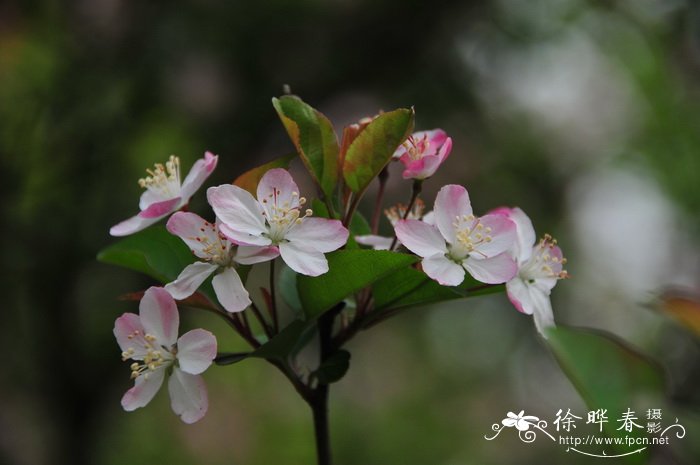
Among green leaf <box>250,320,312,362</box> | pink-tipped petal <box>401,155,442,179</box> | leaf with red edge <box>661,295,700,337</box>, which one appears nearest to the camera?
green leaf <box>250,320,312,362</box>

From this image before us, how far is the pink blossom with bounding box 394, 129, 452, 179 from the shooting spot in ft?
2.04

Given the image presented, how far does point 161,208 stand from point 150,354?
0.12m

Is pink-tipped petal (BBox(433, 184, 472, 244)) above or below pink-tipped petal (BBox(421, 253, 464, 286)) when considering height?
above

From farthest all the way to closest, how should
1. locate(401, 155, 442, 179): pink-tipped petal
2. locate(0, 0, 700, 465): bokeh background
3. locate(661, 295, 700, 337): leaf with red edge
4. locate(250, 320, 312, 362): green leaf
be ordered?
locate(0, 0, 700, 465): bokeh background, locate(661, 295, 700, 337): leaf with red edge, locate(401, 155, 442, 179): pink-tipped petal, locate(250, 320, 312, 362): green leaf

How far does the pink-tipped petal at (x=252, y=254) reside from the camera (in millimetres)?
567

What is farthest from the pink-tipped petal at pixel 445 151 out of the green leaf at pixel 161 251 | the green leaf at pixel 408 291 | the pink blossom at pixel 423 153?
the green leaf at pixel 161 251

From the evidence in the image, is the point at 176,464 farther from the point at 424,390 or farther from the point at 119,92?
the point at 119,92

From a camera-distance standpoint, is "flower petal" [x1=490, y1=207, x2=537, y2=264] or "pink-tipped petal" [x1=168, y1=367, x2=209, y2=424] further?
"flower petal" [x1=490, y1=207, x2=537, y2=264]

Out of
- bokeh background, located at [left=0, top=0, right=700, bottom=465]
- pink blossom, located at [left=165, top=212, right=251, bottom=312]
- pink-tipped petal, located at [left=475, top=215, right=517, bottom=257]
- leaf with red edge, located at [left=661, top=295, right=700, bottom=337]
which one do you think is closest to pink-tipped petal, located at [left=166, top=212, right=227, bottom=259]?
pink blossom, located at [left=165, top=212, right=251, bottom=312]

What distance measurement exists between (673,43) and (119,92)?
173cm

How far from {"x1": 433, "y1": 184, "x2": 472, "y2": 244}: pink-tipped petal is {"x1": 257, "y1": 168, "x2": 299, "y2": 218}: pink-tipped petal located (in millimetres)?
A: 112

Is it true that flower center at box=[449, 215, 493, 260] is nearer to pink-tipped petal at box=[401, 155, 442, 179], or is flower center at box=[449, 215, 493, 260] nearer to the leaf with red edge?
pink-tipped petal at box=[401, 155, 442, 179]

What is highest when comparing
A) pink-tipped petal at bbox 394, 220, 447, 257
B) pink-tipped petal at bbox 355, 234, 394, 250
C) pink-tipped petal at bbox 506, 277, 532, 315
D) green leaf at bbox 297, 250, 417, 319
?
pink-tipped petal at bbox 355, 234, 394, 250

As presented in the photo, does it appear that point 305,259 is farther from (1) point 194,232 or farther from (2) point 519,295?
(2) point 519,295
